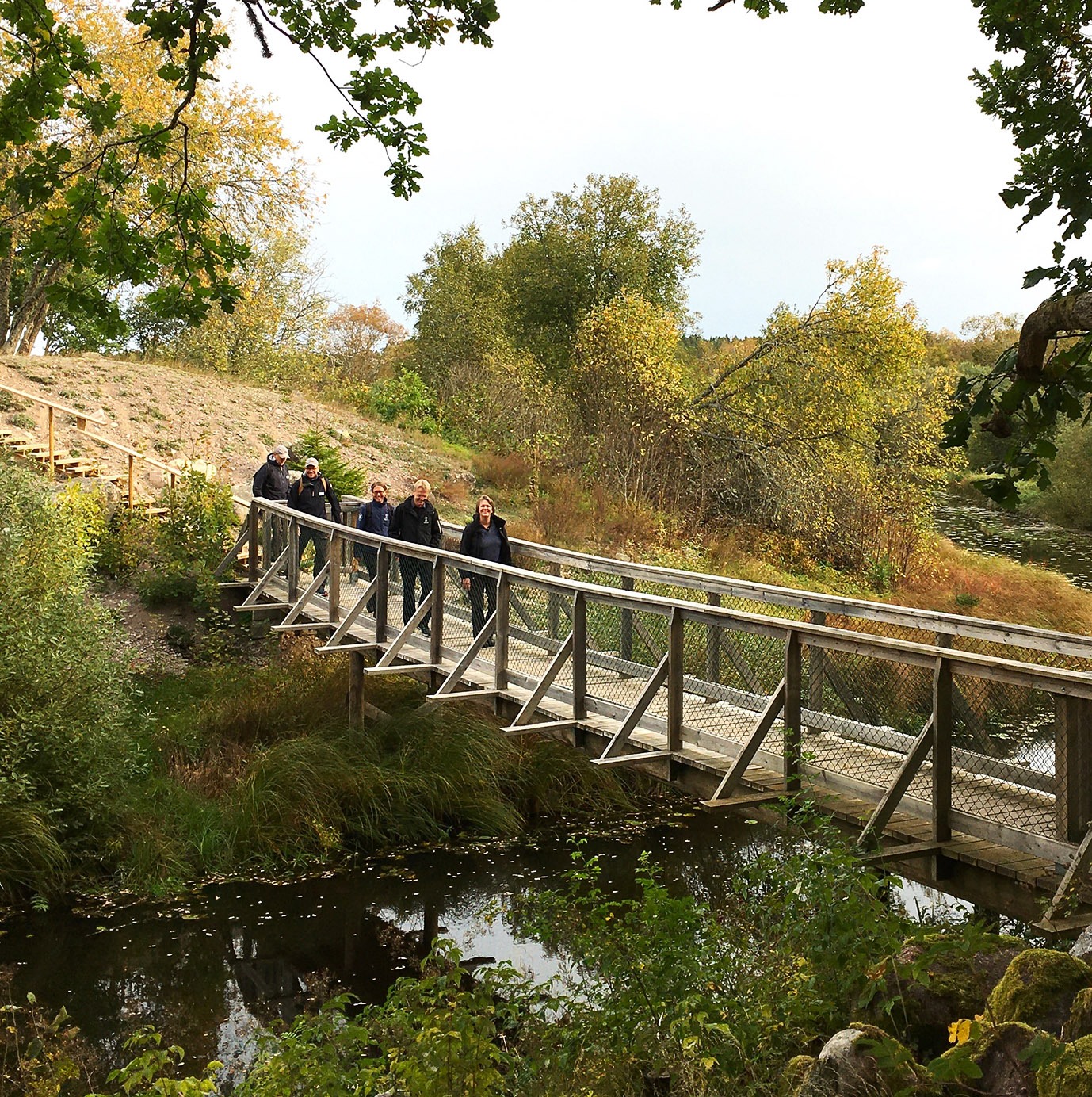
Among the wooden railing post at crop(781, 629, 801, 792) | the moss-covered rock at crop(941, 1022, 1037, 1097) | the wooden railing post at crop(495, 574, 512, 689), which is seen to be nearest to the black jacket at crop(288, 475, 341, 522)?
the wooden railing post at crop(495, 574, 512, 689)

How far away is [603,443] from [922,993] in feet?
71.1

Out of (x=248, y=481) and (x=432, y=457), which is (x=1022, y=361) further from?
(x=432, y=457)

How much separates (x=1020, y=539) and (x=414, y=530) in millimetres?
25545

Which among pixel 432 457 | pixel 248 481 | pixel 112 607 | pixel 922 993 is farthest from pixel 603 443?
pixel 922 993

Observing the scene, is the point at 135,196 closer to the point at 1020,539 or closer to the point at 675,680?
the point at 675,680

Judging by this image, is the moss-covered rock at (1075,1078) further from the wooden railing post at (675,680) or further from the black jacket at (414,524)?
the black jacket at (414,524)

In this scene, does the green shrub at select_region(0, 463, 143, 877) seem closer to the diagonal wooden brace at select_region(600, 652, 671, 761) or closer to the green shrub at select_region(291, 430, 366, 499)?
the diagonal wooden brace at select_region(600, 652, 671, 761)

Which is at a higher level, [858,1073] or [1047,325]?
[1047,325]

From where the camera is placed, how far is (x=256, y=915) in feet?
34.1

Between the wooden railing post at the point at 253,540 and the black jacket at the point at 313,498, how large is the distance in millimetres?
1478

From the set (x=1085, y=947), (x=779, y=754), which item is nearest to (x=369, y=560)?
(x=779, y=754)

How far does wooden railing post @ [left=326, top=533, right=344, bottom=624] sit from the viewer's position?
528 inches

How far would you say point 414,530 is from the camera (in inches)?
493

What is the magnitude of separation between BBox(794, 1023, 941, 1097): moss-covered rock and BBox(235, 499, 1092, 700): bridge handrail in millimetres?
1921
